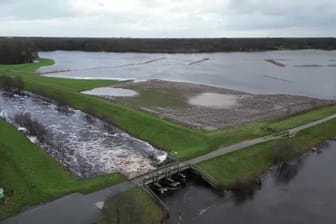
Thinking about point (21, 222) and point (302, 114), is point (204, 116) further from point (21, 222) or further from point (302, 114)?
point (21, 222)

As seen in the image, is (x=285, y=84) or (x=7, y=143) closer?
(x=7, y=143)

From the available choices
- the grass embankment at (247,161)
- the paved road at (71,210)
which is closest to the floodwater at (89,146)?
the paved road at (71,210)

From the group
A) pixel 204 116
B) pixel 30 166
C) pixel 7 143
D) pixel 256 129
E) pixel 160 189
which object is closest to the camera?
pixel 160 189

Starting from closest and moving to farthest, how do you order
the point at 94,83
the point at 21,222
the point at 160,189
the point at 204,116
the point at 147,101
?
the point at 21,222, the point at 160,189, the point at 204,116, the point at 147,101, the point at 94,83

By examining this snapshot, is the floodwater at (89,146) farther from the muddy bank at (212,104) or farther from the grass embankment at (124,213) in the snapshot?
the muddy bank at (212,104)

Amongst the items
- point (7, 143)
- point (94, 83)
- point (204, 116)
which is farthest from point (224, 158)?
point (94, 83)

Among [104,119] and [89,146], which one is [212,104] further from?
[89,146]

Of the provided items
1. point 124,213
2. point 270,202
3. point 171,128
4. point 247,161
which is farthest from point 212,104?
point 124,213
